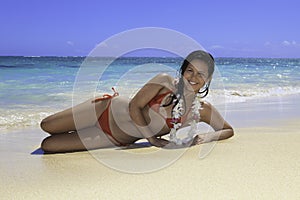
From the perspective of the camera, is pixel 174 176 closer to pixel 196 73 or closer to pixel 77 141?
pixel 196 73

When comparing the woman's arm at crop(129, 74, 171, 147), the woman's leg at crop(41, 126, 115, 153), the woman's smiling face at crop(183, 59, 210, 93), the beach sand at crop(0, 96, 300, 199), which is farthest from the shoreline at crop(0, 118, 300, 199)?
the woman's smiling face at crop(183, 59, 210, 93)

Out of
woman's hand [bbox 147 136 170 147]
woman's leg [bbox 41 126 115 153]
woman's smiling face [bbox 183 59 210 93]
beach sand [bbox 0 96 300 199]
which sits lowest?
woman's leg [bbox 41 126 115 153]

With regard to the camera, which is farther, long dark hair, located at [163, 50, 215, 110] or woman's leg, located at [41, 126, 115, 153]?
woman's leg, located at [41, 126, 115, 153]

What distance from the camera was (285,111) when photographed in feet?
22.7

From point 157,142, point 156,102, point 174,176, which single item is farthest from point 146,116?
point 174,176

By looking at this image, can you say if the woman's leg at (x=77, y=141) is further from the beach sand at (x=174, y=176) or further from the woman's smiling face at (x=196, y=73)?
the woman's smiling face at (x=196, y=73)

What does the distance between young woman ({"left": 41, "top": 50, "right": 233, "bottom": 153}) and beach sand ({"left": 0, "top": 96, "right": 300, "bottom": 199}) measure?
19 cm

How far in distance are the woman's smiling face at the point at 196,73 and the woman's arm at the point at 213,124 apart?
1.59 ft

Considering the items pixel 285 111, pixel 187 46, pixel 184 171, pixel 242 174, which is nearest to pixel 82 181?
pixel 184 171

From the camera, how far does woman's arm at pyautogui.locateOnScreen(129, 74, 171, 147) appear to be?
12.1 feet

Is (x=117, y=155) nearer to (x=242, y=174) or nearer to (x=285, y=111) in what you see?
(x=242, y=174)

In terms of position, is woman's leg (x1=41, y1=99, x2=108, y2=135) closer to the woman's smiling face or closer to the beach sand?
the beach sand

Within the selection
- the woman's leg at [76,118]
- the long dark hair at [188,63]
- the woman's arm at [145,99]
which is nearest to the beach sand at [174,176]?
the woman's arm at [145,99]

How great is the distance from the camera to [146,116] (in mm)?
3861
